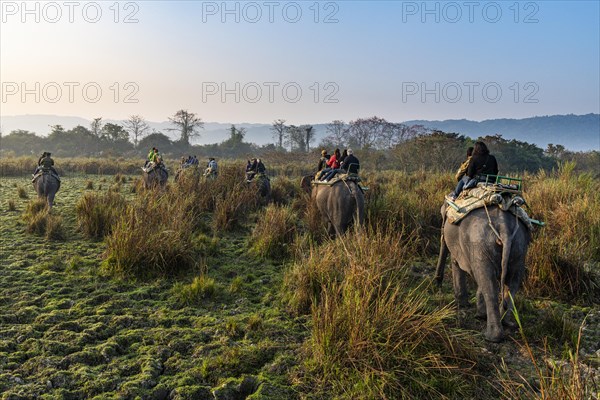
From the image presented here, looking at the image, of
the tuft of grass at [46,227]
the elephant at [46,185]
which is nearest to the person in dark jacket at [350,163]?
the tuft of grass at [46,227]

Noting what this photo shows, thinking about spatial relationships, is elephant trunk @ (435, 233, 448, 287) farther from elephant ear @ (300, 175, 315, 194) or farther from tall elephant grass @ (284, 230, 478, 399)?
elephant ear @ (300, 175, 315, 194)

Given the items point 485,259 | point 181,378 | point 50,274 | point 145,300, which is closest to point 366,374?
point 181,378

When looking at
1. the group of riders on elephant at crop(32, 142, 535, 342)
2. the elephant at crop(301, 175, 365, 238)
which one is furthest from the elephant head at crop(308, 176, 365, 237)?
the group of riders on elephant at crop(32, 142, 535, 342)

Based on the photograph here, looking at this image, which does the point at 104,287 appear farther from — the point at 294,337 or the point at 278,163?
the point at 278,163

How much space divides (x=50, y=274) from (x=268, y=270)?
112 inches

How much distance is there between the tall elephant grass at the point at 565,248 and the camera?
464cm

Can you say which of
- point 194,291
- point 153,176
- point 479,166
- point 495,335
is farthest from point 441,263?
point 153,176

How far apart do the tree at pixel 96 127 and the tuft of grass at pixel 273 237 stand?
52.4m

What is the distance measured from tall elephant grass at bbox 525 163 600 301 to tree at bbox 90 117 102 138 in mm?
54809

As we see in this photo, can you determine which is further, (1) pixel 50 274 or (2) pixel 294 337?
(1) pixel 50 274

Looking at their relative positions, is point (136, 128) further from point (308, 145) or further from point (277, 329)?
point (277, 329)

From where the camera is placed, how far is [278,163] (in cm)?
3459

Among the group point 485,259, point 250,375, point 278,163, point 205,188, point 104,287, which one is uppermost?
point 278,163

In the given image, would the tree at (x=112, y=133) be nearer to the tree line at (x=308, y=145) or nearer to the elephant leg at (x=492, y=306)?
the tree line at (x=308, y=145)
